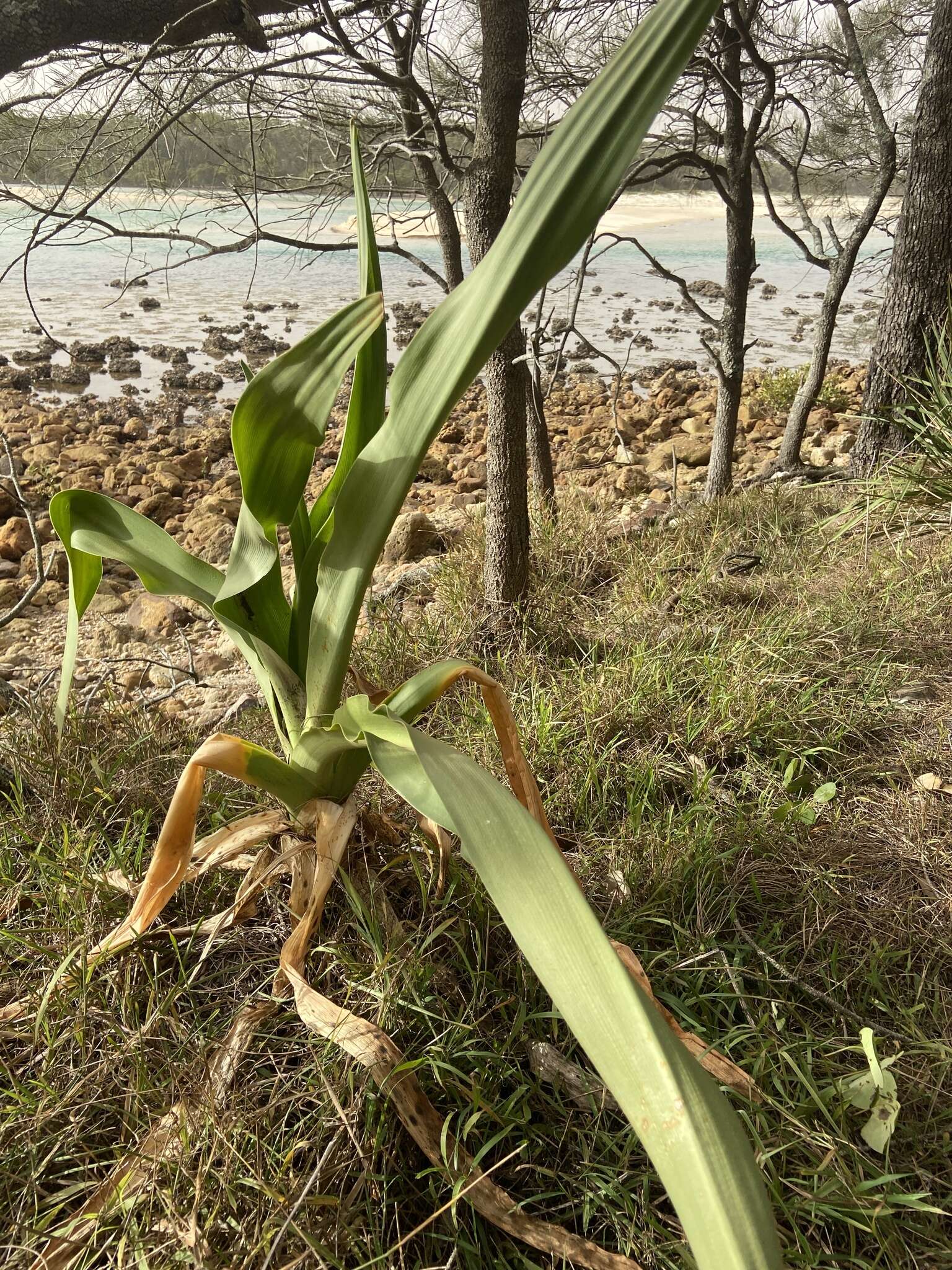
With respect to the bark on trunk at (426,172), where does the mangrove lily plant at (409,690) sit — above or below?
below

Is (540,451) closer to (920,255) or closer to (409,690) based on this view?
(920,255)

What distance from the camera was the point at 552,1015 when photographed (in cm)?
104

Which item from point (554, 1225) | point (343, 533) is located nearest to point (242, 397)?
point (343, 533)

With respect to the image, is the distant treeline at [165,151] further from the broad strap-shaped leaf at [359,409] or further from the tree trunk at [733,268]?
the broad strap-shaped leaf at [359,409]

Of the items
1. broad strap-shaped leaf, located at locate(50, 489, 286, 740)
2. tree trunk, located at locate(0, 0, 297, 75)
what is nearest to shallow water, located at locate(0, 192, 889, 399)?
tree trunk, located at locate(0, 0, 297, 75)

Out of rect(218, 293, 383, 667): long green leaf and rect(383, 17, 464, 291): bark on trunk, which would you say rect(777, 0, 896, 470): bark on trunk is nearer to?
rect(383, 17, 464, 291): bark on trunk

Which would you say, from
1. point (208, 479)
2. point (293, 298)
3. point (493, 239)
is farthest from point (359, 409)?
point (293, 298)

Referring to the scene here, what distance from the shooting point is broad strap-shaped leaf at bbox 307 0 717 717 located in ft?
2.43

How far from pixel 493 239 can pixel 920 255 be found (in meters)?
1.82

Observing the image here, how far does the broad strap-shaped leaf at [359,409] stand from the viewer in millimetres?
1141

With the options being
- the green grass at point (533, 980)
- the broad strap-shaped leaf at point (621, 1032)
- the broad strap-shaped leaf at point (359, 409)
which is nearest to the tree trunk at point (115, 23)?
the broad strap-shaped leaf at point (359, 409)

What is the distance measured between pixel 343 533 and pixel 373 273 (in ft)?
1.41

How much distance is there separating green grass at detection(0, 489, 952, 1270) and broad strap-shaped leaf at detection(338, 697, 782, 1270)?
43 centimetres

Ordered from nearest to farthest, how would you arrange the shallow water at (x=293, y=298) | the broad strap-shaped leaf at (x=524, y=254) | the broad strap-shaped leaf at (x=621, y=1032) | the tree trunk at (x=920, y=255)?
the broad strap-shaped leaf at (x=621, y=1032)
the broad strap-shaped leaf at (x=524, y=254)
the tree trunk at (x=920, y=255)
the shallow water at (x=293, y=298)
